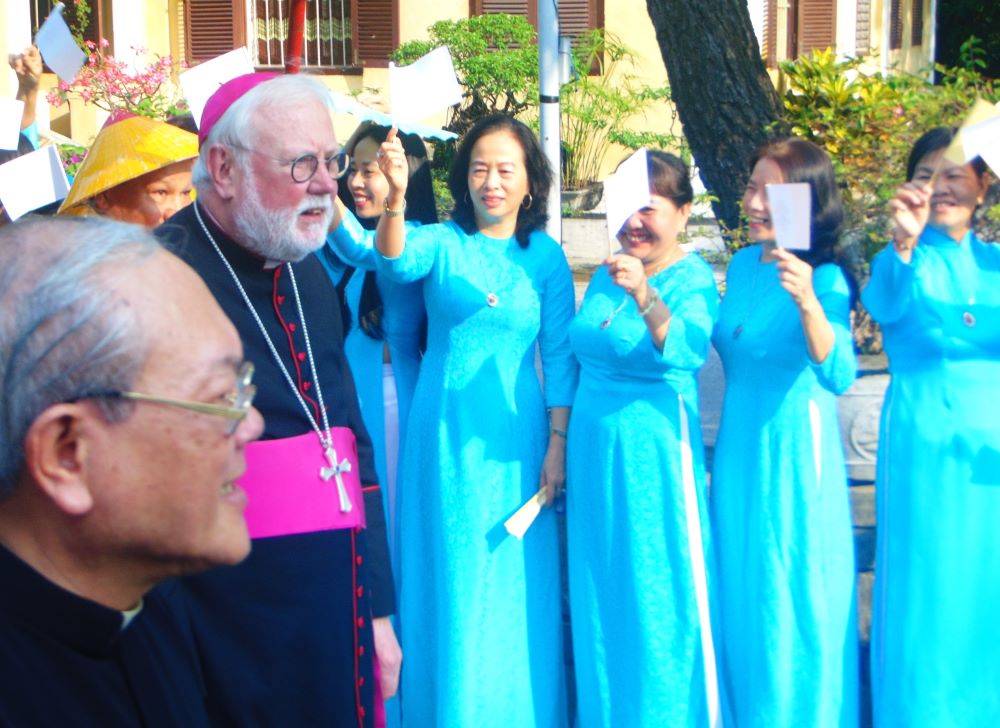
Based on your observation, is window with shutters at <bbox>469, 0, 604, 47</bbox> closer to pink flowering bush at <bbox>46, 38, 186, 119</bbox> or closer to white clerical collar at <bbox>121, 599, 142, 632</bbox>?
pink flowering bush at <bbox>46, 38, 186, 119</bbox>

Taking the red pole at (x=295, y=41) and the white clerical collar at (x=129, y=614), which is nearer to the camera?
the white clerical collar at (x=129, y=614)

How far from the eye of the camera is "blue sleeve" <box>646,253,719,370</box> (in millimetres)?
3646

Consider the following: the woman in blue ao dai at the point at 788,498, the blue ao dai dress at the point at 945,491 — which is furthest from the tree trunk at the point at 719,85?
the blue ao dai dress at the point at 945,491

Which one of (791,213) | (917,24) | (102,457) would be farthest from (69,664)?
(917,24)

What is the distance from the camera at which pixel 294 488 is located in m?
2.46

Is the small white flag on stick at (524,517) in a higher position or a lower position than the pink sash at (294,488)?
lower

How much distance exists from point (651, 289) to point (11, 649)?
250 centimetres

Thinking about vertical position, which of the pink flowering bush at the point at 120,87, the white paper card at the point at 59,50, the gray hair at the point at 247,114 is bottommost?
the gray hair at the point at 247,114

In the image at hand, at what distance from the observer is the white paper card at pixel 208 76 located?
3.85 metres

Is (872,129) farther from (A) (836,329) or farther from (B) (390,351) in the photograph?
(B) (390,351)

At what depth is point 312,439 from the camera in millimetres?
2518

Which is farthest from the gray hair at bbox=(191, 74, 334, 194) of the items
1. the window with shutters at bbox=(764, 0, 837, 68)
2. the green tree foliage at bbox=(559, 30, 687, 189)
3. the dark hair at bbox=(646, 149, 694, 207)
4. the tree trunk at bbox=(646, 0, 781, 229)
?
the window with shutters at bbox=(764, 0, 837, 68)

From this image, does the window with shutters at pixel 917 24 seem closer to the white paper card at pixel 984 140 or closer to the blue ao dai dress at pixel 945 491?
the blue ao dai dress at pixel 945 491

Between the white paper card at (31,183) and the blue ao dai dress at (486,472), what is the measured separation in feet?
3.54
